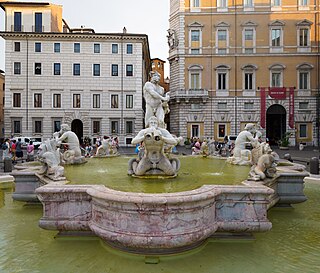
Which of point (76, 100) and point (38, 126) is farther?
point (76, 100)

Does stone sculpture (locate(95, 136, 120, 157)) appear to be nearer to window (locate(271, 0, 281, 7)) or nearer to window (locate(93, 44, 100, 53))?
window (locate(93, 44, 100, 53))

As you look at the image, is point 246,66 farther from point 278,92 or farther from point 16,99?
point 16,99

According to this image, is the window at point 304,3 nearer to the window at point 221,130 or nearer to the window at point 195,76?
the window at point 195,76

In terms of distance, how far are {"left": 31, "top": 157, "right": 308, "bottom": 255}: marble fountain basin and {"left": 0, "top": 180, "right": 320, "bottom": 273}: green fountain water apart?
0.17m

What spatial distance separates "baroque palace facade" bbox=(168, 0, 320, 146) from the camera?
36188 mm

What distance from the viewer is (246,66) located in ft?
120

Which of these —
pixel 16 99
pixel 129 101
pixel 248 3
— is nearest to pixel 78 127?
pixel 129 101

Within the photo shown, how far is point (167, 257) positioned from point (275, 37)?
38.2m

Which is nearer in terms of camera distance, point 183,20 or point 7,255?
point 7,255

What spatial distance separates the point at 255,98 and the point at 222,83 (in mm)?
4496

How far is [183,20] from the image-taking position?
120 ft

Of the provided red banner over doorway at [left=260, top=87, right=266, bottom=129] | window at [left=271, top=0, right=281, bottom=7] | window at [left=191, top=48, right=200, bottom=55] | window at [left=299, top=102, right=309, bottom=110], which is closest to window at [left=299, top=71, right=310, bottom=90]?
window at [left=299, top=102, right=309, bottom=110]

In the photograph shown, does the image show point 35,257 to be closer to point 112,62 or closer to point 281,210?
point 281,210

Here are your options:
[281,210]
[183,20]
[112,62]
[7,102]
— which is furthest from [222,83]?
[281,210]
